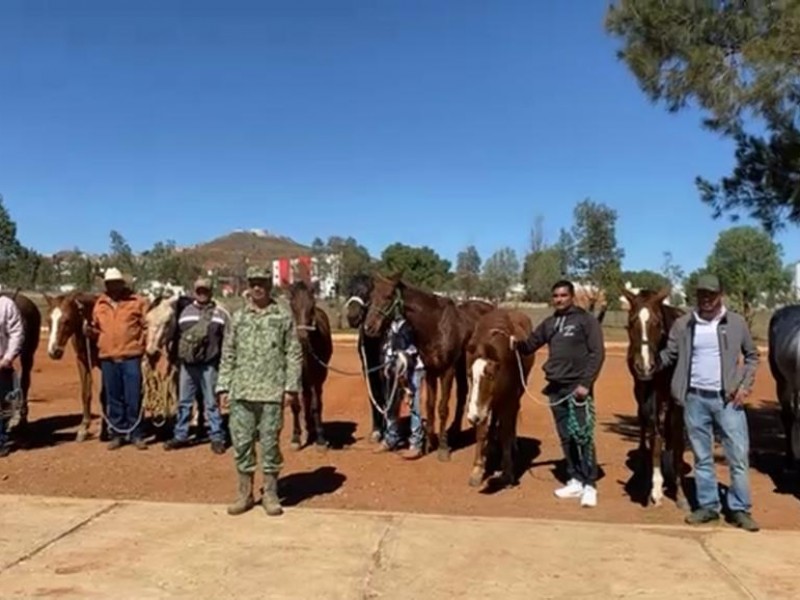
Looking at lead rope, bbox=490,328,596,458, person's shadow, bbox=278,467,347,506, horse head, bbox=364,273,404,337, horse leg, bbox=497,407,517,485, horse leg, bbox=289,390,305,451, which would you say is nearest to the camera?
lead rope, bbox=490,328,596,458

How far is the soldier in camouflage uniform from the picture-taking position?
6.82 m

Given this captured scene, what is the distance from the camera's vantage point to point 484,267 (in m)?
61.4

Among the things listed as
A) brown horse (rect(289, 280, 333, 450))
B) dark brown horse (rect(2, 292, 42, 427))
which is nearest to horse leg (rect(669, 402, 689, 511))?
brown horse (rect(289, 280, 333, 450))

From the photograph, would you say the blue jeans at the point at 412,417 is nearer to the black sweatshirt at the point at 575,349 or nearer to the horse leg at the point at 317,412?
the horse leg at the point at 317,412

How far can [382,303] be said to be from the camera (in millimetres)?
9492

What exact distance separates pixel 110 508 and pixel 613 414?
912cm

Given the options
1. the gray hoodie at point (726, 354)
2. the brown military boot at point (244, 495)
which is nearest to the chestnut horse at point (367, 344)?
the brown military boot at point (244, 495)

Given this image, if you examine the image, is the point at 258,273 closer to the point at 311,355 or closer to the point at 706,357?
the point at 311,355

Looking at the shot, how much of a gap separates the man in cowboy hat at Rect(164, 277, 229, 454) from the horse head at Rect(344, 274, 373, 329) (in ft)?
4.74

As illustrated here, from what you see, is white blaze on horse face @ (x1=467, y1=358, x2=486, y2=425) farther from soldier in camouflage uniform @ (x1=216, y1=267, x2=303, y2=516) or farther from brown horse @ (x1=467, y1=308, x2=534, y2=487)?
soldier in camouflage uniform @ (x1=216, y1=267, x2=303, y2=516)

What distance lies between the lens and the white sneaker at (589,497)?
25.1ft

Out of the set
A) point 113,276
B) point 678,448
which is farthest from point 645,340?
point 113,276

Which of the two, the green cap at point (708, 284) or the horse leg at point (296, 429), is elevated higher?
the green cap at point (708, 284)

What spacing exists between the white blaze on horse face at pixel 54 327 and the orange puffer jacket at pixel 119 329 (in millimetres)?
410
